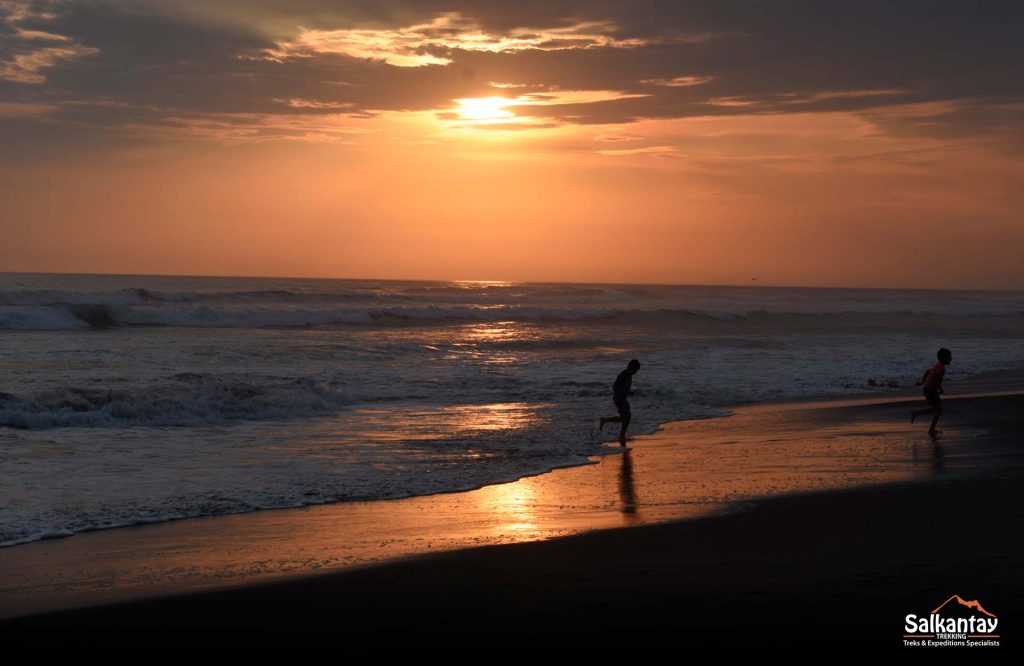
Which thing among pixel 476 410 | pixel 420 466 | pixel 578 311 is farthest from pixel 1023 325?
pixel 420 466

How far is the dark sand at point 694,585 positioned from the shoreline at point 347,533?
266 mm

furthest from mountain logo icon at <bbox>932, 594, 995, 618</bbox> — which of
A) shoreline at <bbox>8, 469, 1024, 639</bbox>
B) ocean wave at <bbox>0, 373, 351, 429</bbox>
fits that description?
ocean wave at <bbox>0, 373, 351, 429</bbox>

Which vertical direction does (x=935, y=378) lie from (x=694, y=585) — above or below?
above

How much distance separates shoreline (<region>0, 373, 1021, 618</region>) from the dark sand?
27cm

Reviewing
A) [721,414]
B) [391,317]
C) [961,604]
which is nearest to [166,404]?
[721,414]

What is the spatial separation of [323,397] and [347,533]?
430 inches

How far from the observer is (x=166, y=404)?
16.4m

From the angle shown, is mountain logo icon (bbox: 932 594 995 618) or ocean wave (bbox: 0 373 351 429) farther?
ocean wave (bbox: 0 373 351 429)

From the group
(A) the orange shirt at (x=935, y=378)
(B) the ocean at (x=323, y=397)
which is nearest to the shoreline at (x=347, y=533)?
(B) the ocean at (x=323, y=397)

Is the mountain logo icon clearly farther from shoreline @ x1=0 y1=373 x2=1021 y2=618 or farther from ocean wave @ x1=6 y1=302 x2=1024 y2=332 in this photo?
ocean wave @ x1=6 y1=302 x2=1024 y2=332

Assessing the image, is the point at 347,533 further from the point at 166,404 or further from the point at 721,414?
the point at 721,414

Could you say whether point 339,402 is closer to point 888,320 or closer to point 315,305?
point 315,305

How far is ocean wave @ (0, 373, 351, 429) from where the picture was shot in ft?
50.1

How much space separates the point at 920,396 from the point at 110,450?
16.1m
